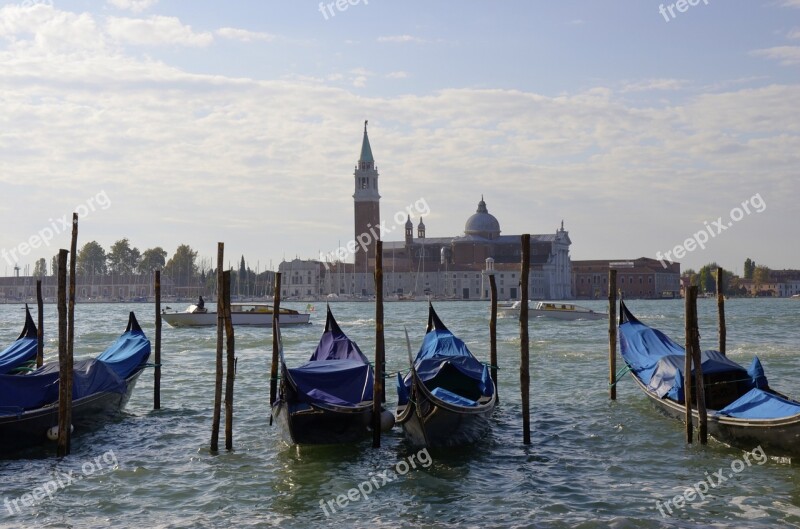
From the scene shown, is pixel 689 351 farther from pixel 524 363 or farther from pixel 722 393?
pixel 524 363

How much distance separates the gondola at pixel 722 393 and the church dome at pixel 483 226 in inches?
3052

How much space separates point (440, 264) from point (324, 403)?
80.0 m

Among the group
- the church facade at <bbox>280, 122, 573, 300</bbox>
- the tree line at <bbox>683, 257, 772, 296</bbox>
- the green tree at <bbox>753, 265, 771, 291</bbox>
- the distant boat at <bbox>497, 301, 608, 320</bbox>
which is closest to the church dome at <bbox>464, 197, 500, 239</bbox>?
the church facade at <bbox>280, 122, 573, 300</bbox>

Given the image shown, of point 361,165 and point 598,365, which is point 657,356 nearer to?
point 598,365

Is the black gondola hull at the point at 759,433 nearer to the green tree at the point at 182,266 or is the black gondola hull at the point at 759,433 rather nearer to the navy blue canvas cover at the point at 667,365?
the navy blue canvas cover at the point at 667,365

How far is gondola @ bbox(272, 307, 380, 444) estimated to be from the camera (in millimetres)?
8977

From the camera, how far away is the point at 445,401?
907 cm

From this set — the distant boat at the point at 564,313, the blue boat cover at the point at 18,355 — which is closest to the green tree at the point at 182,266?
the distant boat at the point at 564,313

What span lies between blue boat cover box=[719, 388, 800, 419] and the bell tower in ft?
242

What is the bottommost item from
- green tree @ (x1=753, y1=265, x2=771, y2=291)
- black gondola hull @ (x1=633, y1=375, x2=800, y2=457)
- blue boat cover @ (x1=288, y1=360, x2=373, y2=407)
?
black gondola hull @ (x1=633, y1=375, x2=800, y2=457)

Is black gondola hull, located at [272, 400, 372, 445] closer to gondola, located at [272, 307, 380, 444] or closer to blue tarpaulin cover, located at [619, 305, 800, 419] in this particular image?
gondola, located at [272, 307, 380, 444]

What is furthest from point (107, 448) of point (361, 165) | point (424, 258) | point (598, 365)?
point (424, 258)

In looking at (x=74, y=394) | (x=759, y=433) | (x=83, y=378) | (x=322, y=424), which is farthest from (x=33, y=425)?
(x=759, y=433)

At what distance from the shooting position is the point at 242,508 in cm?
738
